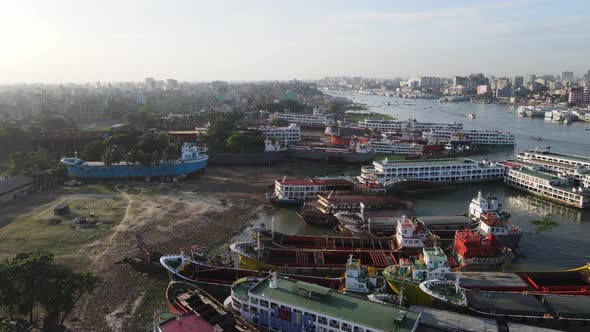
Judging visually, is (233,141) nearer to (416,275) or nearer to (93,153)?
(93,153)

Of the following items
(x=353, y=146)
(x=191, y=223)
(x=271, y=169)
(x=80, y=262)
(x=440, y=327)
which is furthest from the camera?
(x=353, y=146)

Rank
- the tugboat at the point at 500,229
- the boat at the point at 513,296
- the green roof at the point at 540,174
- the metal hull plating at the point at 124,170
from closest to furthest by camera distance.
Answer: the boat at the point at 513,296 < the tugboat at the point at 500,229 < the green roof at the point at 540,174 < the metal hull plating at the point at 124,170

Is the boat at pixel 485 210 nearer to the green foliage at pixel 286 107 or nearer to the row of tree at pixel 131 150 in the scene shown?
the row of tree at pixel 131 150

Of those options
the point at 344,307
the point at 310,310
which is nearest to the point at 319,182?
the point at 344,307

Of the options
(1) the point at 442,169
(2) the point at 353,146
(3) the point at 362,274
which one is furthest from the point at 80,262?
(2) the point at 353,146

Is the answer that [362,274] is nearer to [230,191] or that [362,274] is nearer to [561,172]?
[230,191]

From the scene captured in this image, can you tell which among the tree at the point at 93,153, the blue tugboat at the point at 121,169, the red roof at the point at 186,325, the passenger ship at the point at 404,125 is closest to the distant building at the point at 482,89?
the passenger ship at the point at 404,125

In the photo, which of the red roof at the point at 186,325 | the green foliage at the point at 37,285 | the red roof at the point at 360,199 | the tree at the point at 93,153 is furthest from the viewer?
the tree at the point at 93,153

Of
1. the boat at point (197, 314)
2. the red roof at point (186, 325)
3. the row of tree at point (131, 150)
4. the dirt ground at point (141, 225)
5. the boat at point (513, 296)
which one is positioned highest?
the row of tree at point (131, 150)
